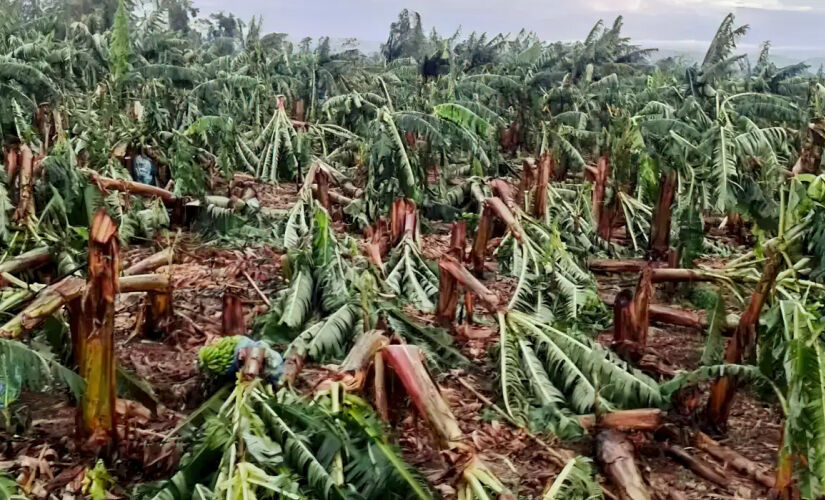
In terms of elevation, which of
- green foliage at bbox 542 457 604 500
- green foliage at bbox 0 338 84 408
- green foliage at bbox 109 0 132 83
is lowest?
green foliage at bbox 542 457 604 500

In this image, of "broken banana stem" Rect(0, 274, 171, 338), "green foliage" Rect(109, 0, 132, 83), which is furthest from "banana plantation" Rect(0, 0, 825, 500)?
"green foliage" Rect(109, 0, 132, 83)

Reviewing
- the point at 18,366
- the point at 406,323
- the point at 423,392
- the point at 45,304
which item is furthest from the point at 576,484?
the point at 45,304

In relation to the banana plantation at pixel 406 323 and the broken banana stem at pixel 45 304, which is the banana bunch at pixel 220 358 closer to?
the banana plantation at pixel 406 323

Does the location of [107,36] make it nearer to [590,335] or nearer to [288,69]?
[288,69]

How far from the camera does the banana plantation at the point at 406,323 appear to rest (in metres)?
2.95

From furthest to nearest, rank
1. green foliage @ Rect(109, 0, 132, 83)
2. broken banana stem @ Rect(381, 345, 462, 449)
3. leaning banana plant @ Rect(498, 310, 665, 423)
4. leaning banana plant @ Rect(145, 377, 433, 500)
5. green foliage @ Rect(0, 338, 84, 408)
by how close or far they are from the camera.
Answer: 1. green foliage @ Rect(109, 0, 132, 83)
2. leaning banana plant @ Rect(498, 310, 665, 423)
3. broken banana stem @ Rect(381, 345, 462, 449)
4. green foliage @ Rect(0, 338, 84, 408)
5. leaning banana plant @ Rect(145, 377, 433, 500)

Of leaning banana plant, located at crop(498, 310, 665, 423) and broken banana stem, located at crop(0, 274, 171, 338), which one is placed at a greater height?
broken banana stem, located at crop(0, 274, 171, 338)

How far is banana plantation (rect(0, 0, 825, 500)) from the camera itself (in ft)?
9.69

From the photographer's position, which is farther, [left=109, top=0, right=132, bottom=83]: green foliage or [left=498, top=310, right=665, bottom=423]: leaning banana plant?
[left=109, top=0, right=132, bottom=83]: green foliage

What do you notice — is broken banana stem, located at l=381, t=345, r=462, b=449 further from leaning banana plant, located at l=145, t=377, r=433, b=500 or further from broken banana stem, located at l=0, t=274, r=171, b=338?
broken banana stem, located at l=0, t=274, r=171, b=338

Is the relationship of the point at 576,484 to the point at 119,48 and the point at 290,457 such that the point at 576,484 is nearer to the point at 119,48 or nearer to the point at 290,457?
the point at 290,457

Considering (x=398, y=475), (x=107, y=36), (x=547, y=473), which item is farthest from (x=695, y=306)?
(x=107, y=36)

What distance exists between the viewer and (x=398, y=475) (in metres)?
2.74

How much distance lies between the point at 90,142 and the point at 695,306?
22.9 ft
